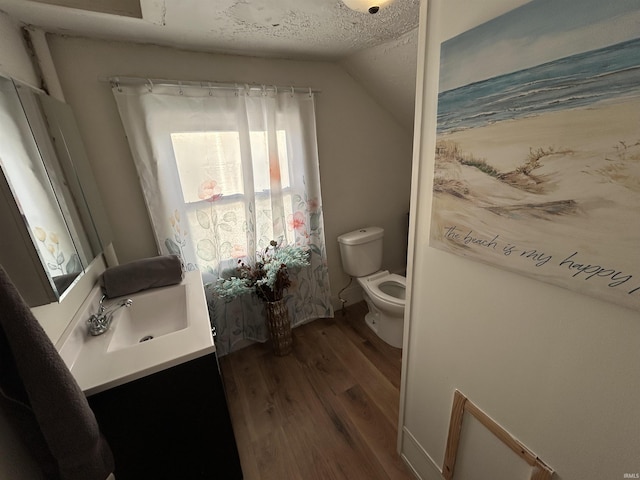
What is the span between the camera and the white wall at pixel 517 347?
1.80ft

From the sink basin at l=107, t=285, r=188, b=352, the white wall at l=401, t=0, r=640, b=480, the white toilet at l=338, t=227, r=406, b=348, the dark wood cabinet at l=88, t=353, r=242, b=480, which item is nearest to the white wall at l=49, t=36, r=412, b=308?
the white toilet at l=338, t=227, r=406, b=348

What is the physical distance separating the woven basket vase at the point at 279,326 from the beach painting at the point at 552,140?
57.0 inches

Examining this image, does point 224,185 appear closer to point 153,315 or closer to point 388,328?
point 153,315

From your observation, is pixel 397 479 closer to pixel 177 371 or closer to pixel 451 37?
pixel 177 371

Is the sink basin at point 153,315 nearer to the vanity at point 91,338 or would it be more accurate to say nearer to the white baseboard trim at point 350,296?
the vanity at point 91,338

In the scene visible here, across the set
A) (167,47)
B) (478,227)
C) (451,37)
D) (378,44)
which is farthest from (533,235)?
(167,47)

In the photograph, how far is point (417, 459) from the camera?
118cm

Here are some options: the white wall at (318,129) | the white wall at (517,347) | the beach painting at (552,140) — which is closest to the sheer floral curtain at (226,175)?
the white wall at (318,129)

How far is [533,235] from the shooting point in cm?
59

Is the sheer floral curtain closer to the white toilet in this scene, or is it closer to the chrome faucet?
the white toilet

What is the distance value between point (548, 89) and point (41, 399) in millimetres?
1340

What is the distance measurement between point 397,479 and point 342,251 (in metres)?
1.44

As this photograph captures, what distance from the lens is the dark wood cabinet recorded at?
2.89 feet

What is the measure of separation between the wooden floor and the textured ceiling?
2.03 m
